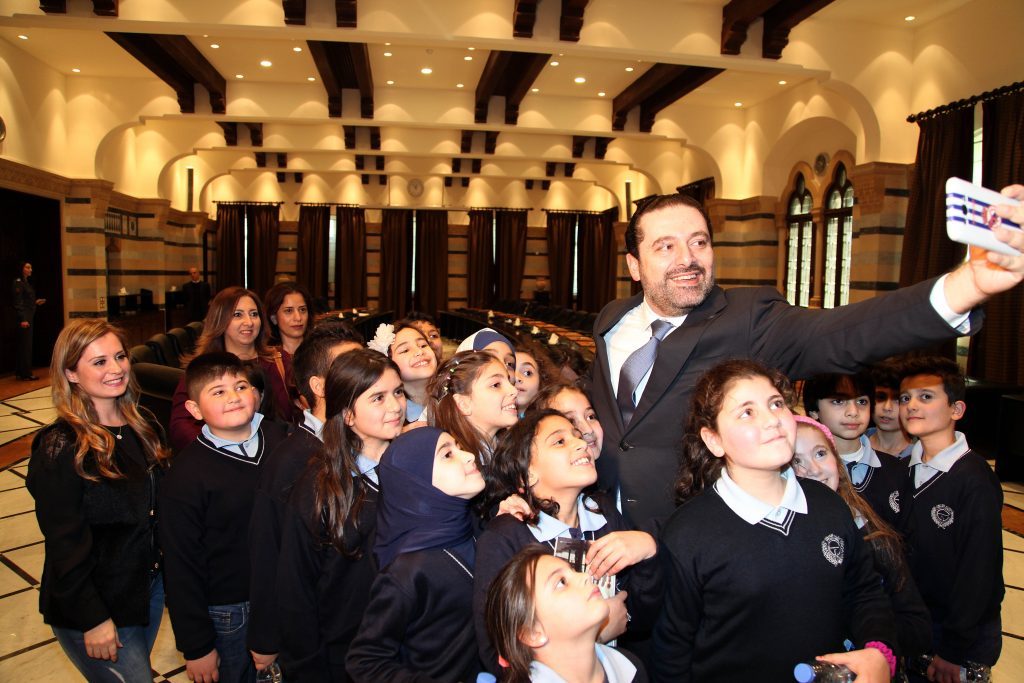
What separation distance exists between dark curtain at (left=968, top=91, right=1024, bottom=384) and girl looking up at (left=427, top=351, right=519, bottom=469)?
18.4ft

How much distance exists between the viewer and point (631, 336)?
199cm

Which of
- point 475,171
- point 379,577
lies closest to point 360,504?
point 379,577

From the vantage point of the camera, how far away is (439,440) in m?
1.67

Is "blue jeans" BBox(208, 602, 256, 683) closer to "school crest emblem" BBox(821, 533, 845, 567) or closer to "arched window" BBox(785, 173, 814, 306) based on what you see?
"school crest emblem" BBox(821, 533, 845, 567)

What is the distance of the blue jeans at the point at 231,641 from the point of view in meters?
2.13

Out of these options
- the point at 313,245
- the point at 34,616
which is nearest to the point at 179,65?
the point at 34,616

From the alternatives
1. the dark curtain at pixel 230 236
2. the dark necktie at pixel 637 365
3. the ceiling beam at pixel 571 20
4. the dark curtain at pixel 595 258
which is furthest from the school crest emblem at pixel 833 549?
the dark curtain at pixel 230 236

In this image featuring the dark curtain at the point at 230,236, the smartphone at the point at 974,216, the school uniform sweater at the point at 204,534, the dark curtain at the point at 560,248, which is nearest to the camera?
the smartphone at the point at 974,216

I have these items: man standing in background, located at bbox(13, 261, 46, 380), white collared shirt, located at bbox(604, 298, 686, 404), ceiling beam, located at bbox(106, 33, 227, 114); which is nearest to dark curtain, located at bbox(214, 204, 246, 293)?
ceiling beam, located at bbox(106, 33, 227, 114)

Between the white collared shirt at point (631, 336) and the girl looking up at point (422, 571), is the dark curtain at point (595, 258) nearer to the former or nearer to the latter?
the white collared shirt at point (631, 336)

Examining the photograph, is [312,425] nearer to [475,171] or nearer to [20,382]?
[20,382]

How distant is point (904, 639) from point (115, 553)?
7.05 feet

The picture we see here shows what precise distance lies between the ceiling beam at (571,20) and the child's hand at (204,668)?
5.99 m

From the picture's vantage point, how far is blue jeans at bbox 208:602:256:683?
2.13 metres
